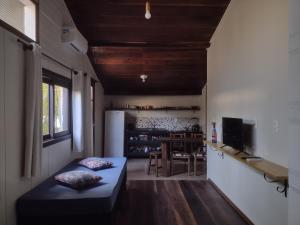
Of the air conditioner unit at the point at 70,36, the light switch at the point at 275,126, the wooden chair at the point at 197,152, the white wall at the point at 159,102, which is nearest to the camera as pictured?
the light switch at the point at 275,126

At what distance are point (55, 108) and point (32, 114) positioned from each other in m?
1.35

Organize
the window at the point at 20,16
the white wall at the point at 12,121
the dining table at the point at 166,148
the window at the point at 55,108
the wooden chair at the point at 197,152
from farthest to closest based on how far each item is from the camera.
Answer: the wooden chair at the point at 197,152 < the dining table at the point at 166,148 < the window at the point at 55,108 < the window at the point at 20,16 < the white wall at the point at 12,121

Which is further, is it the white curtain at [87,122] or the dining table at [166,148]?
the dining table at [166,148]

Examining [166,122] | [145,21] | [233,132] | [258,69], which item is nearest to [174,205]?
[233,132]

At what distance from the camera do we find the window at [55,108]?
3625mm

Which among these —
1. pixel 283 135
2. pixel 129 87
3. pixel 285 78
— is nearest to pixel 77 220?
pixel 283 135

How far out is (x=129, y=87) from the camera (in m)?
8.08

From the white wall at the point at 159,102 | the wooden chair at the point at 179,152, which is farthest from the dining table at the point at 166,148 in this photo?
the white wall at the point at 159,102

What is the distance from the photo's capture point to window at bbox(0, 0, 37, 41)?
249 centimetres

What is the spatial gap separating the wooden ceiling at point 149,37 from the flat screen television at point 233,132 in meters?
1.99

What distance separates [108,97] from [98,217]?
A: 5960 millimetres

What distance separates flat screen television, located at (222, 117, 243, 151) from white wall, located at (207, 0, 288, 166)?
0.15m

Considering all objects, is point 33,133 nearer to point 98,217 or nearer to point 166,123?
point 98,217

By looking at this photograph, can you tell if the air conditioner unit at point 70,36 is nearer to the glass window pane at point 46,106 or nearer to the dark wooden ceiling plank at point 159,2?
the dark wooden ceiling plank at point 159,2
